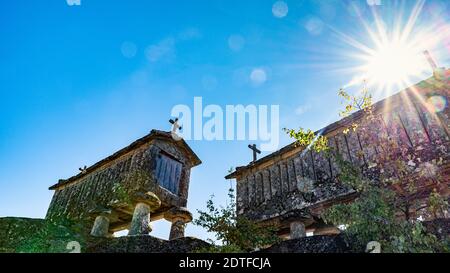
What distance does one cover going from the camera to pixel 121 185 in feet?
38.5

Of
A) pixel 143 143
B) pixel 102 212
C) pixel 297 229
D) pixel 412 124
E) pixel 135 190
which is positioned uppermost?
pixel 143 143

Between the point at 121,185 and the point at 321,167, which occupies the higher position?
the point at 121,185

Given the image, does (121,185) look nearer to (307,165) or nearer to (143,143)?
(143,143)

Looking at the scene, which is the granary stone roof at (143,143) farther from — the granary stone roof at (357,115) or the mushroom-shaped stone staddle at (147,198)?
the mushroom-shaped stone staddle at (147,198)

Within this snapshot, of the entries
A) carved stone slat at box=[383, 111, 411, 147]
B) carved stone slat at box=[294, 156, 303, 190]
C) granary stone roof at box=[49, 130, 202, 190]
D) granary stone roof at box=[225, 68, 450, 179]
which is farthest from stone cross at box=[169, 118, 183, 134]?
carved stone slat at box=[383, 111, 411, 147]

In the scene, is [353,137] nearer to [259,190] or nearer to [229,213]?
[259,190]

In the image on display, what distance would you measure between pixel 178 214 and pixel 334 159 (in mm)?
5947

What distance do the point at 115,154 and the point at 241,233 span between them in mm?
7816

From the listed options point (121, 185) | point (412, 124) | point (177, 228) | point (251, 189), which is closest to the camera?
point (412, 124)

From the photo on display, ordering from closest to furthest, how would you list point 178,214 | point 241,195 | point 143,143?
point 178,214
point 241,195
point 143,143

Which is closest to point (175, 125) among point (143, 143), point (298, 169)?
point (143, 143)

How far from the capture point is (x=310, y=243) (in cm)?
623

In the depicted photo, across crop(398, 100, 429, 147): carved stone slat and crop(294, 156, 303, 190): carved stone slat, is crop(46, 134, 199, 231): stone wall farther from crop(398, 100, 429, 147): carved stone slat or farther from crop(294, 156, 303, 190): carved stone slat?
crop(398, 100, 429, 147): carved stone slat
